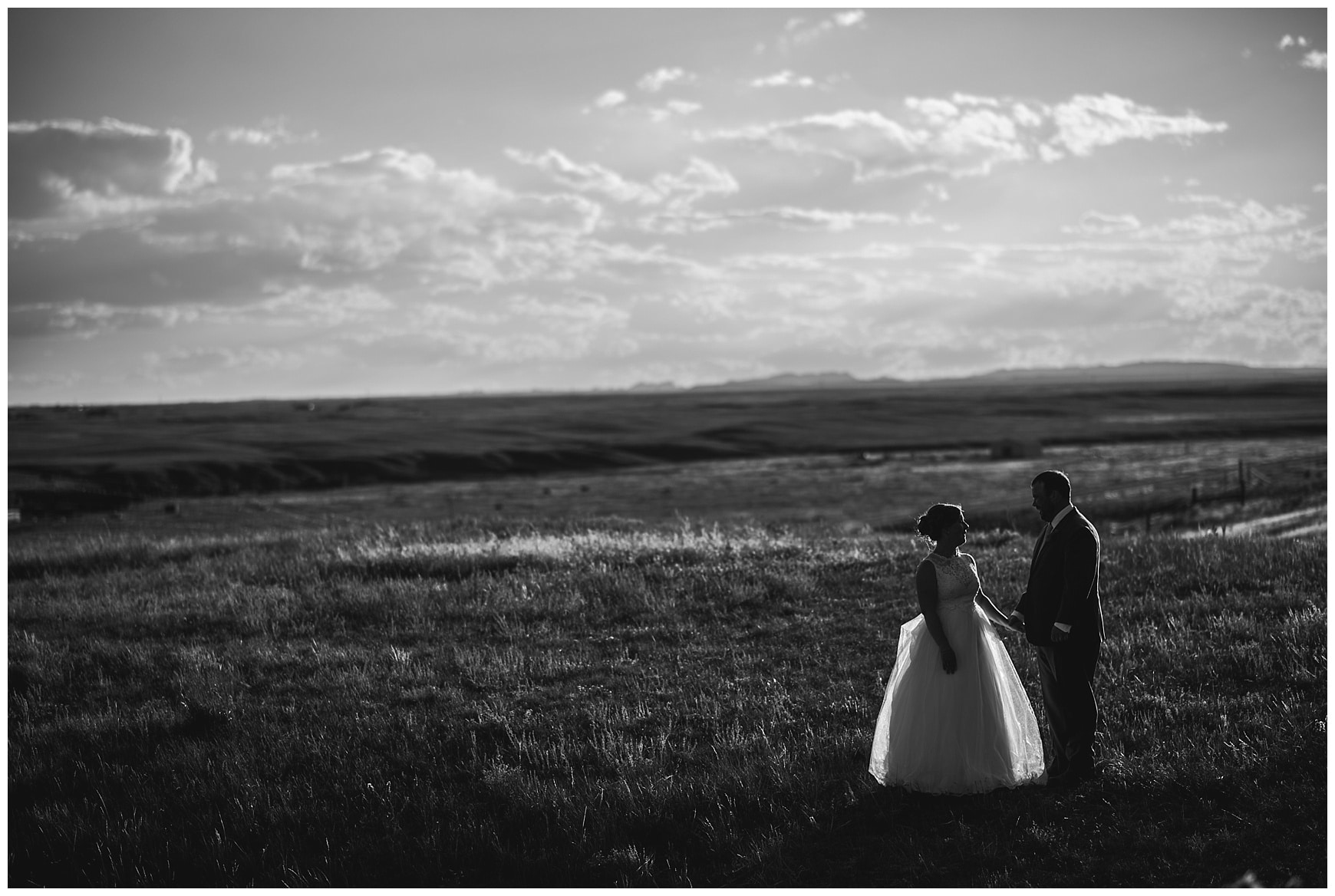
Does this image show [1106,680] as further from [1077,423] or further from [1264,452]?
[1077,423]

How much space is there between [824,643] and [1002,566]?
5.75 meters

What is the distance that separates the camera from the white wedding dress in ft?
24.6

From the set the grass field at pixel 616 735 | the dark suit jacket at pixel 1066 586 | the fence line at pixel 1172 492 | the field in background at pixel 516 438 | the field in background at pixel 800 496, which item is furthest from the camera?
the field in background at pixel 516 438

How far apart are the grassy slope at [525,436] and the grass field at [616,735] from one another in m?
55.9

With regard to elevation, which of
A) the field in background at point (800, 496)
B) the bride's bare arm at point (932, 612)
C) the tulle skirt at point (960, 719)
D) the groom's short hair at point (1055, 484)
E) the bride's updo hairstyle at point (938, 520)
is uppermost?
the groom's short hair at point (1055, 484)

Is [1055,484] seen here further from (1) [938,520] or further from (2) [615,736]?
(2) [615,736]

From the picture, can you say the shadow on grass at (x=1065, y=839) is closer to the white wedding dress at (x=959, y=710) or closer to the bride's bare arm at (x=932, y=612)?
the white wedding dress at (x=959, y=710)

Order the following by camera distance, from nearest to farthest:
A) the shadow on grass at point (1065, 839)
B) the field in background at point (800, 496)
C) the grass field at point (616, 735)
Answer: the shadow on grass at point (1065, 839) < the grass field at point (616, 735) < the field in background at point (800, 496)

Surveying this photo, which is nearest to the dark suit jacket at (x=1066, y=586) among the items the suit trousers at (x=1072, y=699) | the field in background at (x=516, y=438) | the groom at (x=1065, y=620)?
the groom at (x=1065, y=620)

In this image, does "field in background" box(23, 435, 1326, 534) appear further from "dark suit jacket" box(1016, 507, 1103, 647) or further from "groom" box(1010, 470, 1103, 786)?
"dark suit jacket" box(1016, 507, 1103, 647)

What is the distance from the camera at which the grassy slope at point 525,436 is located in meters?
71.3

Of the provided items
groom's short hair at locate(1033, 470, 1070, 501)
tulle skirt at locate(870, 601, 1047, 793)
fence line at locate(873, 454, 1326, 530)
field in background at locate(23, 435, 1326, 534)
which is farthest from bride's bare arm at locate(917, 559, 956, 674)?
fence line at locate(873, 454, 1326, 530)

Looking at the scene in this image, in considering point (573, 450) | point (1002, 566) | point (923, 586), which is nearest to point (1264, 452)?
point (573, 450)

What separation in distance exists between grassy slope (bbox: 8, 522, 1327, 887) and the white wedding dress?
0.75ft
